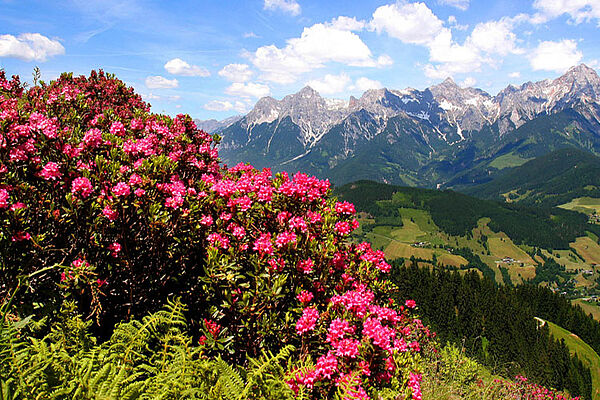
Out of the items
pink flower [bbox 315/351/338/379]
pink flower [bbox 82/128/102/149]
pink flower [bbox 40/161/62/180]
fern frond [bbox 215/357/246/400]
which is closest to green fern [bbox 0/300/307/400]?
fern frond [bbox 215/357/246/400]

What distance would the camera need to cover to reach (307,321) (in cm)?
566

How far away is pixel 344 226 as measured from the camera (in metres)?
6.95

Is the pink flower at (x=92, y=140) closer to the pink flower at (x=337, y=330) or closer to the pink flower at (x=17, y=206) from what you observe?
the pink flower at (x=17, y=206)

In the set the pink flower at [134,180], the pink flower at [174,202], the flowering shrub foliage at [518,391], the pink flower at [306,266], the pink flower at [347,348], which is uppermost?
the pink flower at [134,180]

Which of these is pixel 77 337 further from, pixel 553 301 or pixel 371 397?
pixel 553 301

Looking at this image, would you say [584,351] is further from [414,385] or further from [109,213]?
[109,213]

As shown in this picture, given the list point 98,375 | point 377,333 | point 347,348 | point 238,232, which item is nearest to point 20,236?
point 238,232

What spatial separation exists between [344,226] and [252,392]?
3.89 m

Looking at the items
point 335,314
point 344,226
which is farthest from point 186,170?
point 335,314

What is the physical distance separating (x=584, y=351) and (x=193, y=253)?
130 meters

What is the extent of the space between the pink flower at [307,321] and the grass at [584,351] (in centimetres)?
11281

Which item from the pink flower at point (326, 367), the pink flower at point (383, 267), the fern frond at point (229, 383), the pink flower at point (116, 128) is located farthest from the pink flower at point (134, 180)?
the pink flower at point (383, 267)

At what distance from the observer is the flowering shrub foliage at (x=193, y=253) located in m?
5.44

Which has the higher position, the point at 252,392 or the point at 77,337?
the point at 77,337
